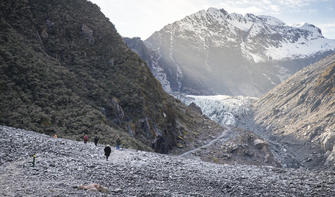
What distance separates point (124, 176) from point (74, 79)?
110ft

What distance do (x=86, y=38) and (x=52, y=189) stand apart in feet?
169

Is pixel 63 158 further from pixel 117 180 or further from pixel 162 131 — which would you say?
pixel 162 131

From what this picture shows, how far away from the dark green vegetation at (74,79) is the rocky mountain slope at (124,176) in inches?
427

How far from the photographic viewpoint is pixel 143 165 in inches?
806

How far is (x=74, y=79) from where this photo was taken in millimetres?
46250

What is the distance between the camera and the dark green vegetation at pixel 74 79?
111ft

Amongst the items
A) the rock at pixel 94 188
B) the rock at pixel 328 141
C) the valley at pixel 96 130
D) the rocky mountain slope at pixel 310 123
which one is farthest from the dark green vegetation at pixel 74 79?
Result: the rocky mountain slope at pixel 310 123

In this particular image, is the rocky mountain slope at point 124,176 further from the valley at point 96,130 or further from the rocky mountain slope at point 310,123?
the rocky mountain slope at point 310,123

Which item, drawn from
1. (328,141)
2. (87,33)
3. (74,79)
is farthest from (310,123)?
(74,79)

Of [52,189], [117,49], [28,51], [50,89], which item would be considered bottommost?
[52,189]

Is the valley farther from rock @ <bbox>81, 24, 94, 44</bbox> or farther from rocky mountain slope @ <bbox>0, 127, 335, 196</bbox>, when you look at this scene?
rock @ <bbox>81, 24, 94, 44</bbox>

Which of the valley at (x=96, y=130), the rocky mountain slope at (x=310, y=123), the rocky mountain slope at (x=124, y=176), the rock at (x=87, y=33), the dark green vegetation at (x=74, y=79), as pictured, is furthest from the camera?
the rocky mountain slope at (x=310, y=123)

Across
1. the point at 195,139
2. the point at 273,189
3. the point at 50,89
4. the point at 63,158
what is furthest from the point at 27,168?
the point at 195,139

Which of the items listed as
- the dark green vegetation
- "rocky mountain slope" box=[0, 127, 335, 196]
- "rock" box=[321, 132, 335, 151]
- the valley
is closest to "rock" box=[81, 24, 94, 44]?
the dark green vegetation
